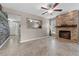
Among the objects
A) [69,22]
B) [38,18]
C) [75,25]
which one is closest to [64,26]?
[69,22]

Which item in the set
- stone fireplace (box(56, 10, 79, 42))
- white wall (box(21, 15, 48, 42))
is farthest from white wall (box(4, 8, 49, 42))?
stone fireplace (box(56, 10, 79, 42))

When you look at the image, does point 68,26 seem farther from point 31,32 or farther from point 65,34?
point 31,32

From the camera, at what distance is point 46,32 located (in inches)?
405

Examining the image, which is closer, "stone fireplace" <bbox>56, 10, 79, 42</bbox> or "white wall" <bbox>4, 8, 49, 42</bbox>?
"stone fireplace" <bbox>56, 10, 79, 42</bbox>

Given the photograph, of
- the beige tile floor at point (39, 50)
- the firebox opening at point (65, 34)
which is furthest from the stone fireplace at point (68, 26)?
the beige tile floor at point (39, 50)

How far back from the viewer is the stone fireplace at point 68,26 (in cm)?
652

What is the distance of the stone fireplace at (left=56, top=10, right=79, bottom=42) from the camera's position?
6523 millimetres

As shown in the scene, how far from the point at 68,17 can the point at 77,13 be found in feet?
2.76

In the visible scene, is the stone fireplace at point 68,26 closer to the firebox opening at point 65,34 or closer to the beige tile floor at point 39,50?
the firebox opening at point 65,34

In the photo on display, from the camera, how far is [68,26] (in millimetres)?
7145

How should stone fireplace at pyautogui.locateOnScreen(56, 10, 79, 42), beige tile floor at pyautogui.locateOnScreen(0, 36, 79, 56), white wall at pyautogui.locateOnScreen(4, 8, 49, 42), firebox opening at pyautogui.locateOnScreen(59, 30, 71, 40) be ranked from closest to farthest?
beige tile floor at pyautogui.locateOnScreen(0, 36, 79, 56) < stone fireplace at pyautogui.locateOnScreen(56, 10, 79, 42) < white wall at pyautogui.locateOnScreen(4, 8, 49, 42) < firebox opening at pyautogui.locateOnScreen(59, 30, 71, 40)

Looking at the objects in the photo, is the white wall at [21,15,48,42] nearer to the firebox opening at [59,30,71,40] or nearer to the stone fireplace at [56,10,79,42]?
the stone fireplace at [56,10,79,42]

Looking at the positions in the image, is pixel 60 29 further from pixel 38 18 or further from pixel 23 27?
pixel 23 27

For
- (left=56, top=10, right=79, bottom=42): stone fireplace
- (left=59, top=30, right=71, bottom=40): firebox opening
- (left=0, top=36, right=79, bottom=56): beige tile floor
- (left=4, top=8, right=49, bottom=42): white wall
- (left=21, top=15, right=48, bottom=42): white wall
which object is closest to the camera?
(left=0, top=36, right=79, bottom=56): beige tile floor
